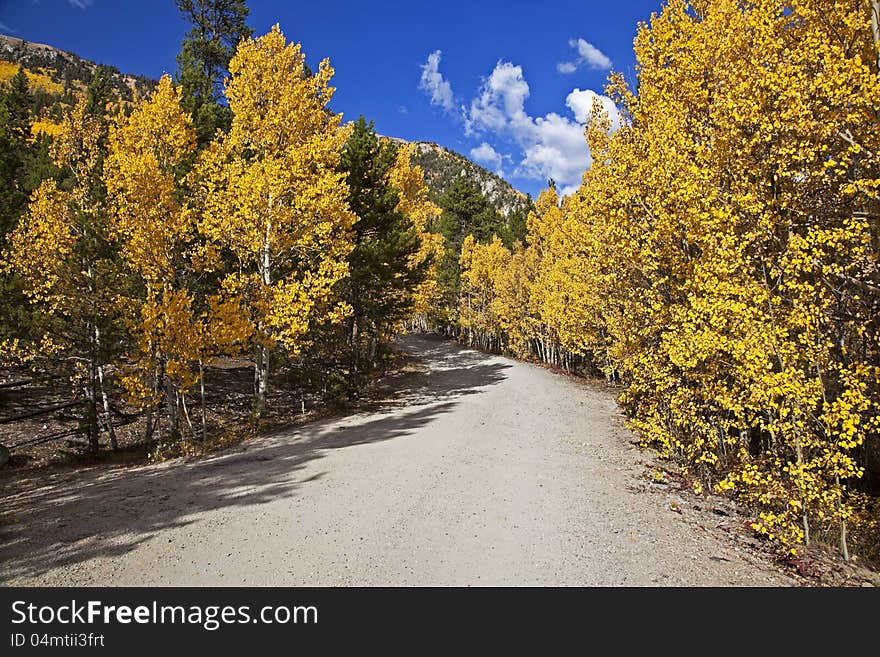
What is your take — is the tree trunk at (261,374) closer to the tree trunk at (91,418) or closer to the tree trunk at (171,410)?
the tree trunk at (171,410)

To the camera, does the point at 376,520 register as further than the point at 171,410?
No

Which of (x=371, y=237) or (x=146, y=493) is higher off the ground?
(x=371, y=237)

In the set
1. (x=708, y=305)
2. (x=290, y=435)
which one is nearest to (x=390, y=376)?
(x=290, y=435)

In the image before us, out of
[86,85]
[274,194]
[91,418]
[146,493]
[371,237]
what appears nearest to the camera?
[146,493]

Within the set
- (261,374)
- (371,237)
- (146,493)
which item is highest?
(371,237)

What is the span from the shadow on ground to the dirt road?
0.04 m

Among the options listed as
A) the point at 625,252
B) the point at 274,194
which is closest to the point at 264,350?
the point at 274,194

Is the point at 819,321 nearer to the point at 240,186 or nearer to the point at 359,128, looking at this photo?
the point at 240,186

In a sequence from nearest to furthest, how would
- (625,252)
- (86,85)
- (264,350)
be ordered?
(625,252) < (264,350) < (86,85)

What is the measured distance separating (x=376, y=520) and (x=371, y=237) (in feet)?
40.3

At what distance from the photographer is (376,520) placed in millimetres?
6152

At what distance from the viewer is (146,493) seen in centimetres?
733

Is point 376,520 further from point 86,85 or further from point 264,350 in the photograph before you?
point 86,85

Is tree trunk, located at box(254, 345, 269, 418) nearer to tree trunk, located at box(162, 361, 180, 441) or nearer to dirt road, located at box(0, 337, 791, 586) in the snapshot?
dirt road, located at box(0, 337, 791, 586)
